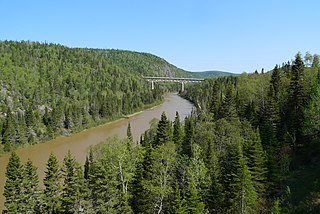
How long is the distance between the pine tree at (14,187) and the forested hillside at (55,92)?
4495 centimetres

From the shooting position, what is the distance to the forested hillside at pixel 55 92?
92.5 m

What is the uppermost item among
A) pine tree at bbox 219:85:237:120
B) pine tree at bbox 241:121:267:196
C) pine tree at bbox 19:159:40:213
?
pine tree at bbox 219:85:237:120

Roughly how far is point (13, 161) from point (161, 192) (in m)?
17.5

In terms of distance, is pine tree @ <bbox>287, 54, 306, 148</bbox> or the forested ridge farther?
pine tree @ <bbox>287, 54, 306, 148</bbox>

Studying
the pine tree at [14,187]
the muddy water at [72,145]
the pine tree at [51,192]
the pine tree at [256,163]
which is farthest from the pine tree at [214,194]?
the muddy water at [72,145]

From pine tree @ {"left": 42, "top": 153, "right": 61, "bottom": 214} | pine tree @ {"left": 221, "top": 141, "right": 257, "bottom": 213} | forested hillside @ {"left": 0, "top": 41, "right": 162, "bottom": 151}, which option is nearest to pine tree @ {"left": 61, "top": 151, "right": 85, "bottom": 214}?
pine tree @ {"left": 42, "top": 153, "right": 61, "bottom": 214}

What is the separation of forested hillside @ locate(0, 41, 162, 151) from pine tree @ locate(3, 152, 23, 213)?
44949mm

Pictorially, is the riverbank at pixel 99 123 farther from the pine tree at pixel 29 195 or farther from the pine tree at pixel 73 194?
the pine tree at pixel 73 194

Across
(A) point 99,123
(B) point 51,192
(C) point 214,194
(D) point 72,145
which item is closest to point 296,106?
(C) point 214,194

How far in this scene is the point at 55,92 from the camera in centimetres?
12400

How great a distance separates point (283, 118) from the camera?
54875 mm

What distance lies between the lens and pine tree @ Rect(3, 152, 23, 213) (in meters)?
35.9

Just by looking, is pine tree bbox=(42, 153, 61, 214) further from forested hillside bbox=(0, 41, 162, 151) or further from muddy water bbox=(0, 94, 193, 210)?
forested hillside bbox=(0, 41, 162, 151)

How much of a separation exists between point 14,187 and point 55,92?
9129cm
